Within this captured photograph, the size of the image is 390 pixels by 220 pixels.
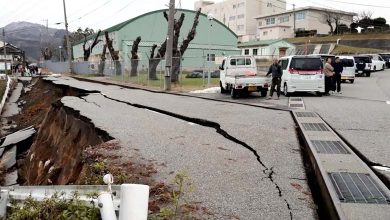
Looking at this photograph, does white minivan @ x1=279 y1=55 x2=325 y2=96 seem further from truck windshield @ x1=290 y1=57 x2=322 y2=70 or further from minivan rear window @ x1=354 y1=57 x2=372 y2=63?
minivan rear window @ x1=354 y1=57 x2=372 y2=63

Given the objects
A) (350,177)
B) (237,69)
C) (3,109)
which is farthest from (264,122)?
(3,109)

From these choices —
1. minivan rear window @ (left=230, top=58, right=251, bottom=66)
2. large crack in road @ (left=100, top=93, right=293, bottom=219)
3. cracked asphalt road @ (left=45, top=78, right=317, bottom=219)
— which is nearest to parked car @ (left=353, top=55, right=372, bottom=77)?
minivan rear window @ (left=230, top=58, right=251, bottom=66)

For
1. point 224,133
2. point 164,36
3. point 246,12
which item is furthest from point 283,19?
point 224,133

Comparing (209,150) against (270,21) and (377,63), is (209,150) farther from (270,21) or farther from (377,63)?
(270,21)

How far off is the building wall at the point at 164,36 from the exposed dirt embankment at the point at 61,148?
117 ft

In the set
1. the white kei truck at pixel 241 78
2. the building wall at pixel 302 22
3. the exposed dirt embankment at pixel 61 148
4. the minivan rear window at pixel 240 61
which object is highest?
the building wall at pixel 302 22

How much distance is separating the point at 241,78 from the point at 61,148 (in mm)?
9345

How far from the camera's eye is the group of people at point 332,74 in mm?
18969

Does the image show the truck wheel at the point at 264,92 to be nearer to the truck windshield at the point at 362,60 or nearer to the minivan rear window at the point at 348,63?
the minivan rear window at the point at 348,63

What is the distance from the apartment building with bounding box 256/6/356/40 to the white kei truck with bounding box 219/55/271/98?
6048 centimetres

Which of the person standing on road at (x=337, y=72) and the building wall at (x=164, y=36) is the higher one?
the building wall at (x=164, y=36)

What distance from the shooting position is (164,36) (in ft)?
176

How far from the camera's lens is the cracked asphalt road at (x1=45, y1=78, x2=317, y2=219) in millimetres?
4668

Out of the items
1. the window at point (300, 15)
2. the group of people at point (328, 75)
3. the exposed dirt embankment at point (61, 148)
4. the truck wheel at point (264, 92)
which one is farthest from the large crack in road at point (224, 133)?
the window at point (300, 15)
